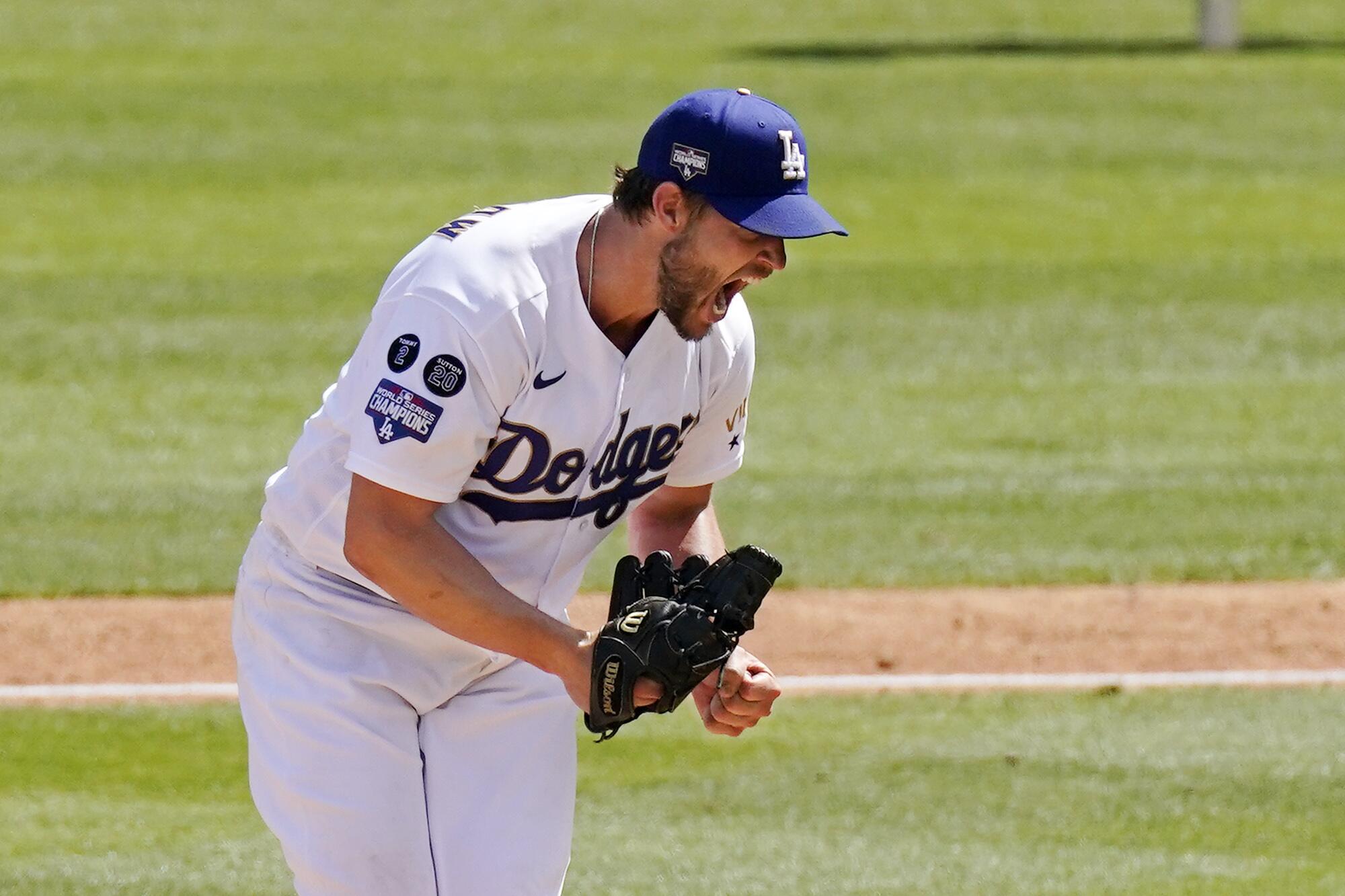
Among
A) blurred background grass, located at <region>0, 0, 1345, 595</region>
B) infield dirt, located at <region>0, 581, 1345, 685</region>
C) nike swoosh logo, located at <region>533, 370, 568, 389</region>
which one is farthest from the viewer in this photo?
blurred background grass, located at <region>0, 0, 1345, 595</region>

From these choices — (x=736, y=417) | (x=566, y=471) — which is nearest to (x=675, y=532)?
(x=736, y=417)

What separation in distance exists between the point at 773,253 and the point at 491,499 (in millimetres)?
710

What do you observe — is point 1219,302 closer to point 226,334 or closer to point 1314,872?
point 226,334

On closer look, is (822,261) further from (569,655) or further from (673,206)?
(569,655)

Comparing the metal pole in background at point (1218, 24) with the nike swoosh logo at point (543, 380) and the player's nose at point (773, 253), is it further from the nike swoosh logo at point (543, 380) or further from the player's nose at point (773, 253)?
the nike swoosh logo at point (543, 380)

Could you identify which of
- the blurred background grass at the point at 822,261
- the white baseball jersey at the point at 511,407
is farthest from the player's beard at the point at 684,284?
the blurred background grass at the point at 822,261

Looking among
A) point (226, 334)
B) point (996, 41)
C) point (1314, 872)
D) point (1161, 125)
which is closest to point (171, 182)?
point (226, 334)

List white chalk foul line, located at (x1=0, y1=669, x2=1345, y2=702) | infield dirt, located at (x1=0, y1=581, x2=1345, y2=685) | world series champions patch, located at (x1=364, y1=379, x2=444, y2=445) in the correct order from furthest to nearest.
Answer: infield dirt, located at (x1=0, y1=581, x2=1345, y2=685), white chalk foul line, located at (x1=0, y1=669, x2=1345, y2=702), world series champions patch, located at (x1=364, y1=379, x2=444, y2=445)

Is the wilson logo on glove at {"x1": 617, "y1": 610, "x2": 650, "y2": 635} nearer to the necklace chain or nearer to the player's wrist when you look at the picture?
the player's wrist

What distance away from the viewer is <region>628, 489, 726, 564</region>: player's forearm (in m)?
4.21

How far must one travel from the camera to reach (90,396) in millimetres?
10648

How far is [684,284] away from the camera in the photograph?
3463 millimetres

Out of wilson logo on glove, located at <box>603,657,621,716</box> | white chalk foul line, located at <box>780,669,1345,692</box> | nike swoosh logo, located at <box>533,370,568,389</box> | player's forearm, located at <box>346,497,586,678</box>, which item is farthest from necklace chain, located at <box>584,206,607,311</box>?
white chalk foul line, located at <box>780,669,1345,692</box>

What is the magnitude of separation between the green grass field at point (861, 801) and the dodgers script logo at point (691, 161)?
235cm
